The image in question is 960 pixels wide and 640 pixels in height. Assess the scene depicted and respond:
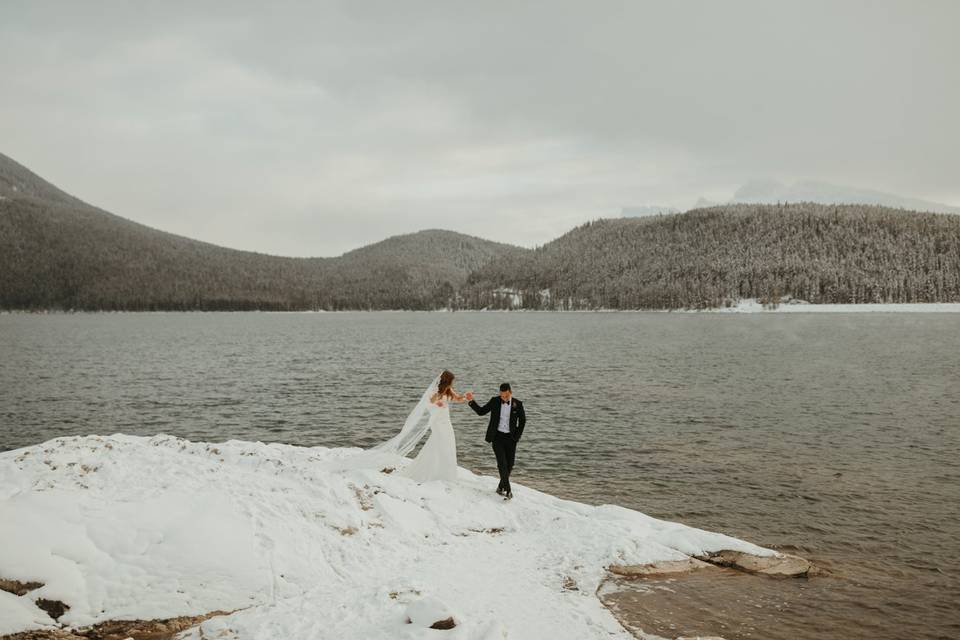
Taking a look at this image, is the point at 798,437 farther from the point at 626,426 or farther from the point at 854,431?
the point at 626,426

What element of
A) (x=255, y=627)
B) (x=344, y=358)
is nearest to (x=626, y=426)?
(x=255, y=627)

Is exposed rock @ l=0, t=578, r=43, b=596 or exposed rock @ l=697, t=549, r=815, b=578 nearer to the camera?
exposed rock @ l=0, t=578, r=43, b=596

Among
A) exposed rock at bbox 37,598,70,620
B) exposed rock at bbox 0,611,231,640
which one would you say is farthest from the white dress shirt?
exposed rock at bbox 37,598,70,620

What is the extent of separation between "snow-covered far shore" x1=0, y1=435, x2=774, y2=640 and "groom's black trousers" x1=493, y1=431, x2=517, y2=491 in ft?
1.98

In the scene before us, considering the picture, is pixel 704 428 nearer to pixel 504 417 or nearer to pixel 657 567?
pixel 504 417

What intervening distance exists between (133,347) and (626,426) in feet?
284

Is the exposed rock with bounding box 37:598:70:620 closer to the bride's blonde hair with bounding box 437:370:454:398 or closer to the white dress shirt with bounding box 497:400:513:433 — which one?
the bride's blonde hair with bounding box 437:370:454:398

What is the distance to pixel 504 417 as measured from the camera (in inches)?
617

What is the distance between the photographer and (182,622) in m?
8.82

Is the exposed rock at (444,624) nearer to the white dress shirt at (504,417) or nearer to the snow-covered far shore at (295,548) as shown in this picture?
the snow-covered far shore at (295,548)

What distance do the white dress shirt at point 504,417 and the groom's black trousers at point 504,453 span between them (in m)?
0.11

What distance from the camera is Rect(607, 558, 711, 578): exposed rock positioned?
453 inches

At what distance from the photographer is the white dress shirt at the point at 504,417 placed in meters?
15.6

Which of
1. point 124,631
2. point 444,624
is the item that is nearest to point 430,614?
point 444,624
